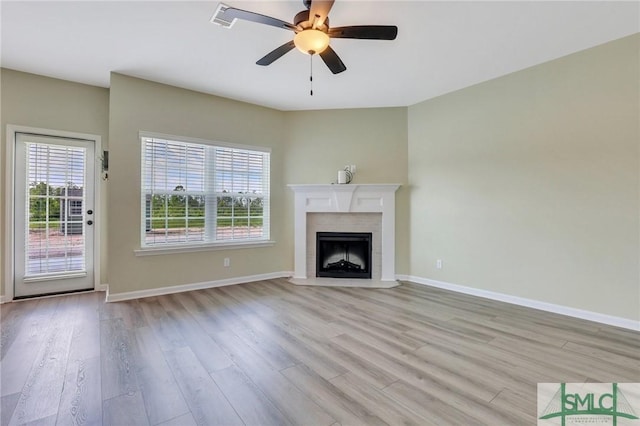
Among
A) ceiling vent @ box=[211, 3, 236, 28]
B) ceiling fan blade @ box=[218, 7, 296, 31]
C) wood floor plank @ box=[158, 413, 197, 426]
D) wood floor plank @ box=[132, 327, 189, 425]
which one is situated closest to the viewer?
wood floor plank @ box=[158, 413, 197, 426]

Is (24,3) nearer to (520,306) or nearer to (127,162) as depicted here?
(127,162)

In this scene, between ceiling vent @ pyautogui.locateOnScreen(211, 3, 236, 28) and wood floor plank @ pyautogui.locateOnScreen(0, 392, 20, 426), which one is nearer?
wood floor plank @ pyautogui.locateOnScreen(0, 392, 20, 426)

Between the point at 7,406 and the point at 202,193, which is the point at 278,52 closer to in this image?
the point at 202,193

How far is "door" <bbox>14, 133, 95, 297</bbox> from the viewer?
11.9 feet

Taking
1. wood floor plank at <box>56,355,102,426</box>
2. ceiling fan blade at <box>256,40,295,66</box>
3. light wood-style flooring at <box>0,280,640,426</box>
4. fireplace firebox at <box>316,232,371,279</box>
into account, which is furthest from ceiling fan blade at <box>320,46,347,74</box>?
wood floor plank at <box>56,355,102,426</box>

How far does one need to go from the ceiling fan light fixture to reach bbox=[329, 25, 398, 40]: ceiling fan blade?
0.10 meters

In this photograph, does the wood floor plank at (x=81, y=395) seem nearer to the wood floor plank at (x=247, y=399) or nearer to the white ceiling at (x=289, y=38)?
the wood floor plank at (x=247, y=399)

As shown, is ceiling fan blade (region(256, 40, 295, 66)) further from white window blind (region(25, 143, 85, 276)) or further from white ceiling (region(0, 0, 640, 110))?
white window blind (region(25, 143, 85, 276))

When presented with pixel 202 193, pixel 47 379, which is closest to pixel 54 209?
pixel 202 193

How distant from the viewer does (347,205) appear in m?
4.67

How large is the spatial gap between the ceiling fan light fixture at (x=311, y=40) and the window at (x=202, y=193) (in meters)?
2.56

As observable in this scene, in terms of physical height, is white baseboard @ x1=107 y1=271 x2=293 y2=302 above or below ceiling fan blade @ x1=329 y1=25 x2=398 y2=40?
below

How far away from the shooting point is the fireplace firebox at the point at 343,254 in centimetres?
477
